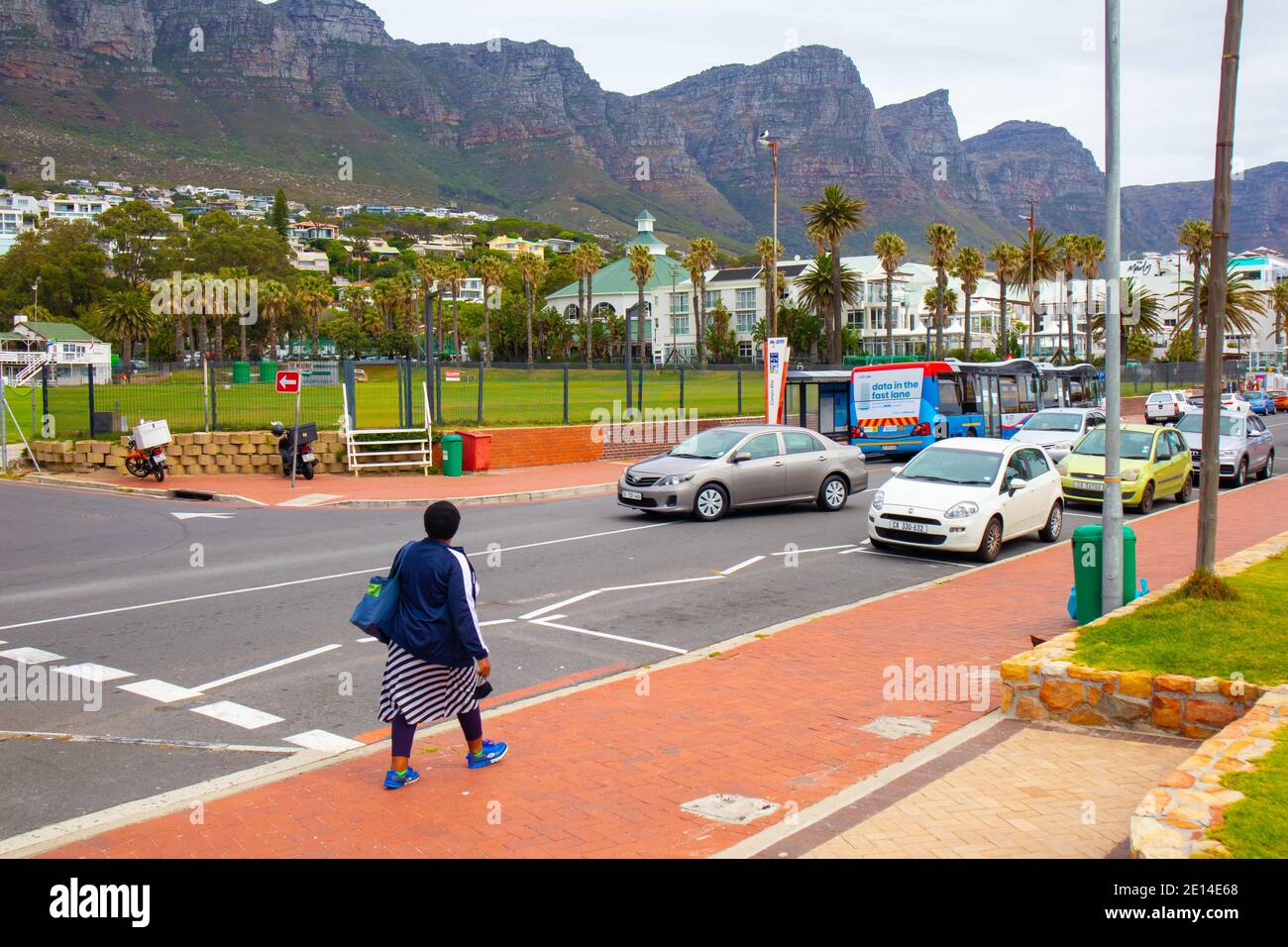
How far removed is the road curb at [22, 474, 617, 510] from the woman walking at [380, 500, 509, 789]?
1373 cm

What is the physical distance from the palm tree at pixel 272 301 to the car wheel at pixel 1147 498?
88.7 metres

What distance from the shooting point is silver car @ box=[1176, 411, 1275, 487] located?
73.5 ft

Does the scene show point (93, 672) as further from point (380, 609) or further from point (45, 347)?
point (45, 347)

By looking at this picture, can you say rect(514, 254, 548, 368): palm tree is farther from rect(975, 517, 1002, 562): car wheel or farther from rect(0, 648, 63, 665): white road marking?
rect(0, 648, 63, 665): white road marking

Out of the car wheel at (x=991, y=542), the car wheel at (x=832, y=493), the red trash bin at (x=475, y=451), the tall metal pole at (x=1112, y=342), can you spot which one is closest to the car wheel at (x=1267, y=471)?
the car wheel at (x=832, y=493)

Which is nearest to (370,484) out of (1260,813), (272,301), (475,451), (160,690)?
(475,451)

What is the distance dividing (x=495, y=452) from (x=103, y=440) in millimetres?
8880

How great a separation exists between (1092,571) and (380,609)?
6493mm

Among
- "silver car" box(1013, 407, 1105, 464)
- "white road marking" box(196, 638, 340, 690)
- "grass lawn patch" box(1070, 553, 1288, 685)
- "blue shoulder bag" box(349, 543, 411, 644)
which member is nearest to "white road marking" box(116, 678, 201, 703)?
"white road marking" box(196, 638, 340, 690)

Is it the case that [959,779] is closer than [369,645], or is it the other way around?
[959,779]

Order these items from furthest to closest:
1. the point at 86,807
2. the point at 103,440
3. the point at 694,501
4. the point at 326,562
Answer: the point at 103,440 → the point at 694,501 → the point at 326,562 → the point at 86,807

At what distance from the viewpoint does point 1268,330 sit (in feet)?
388

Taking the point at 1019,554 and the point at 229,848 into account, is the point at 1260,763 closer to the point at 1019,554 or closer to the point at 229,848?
the point at 229,848
